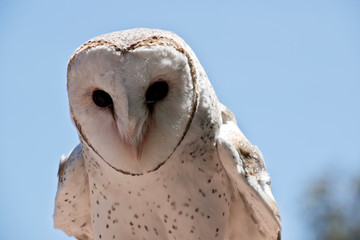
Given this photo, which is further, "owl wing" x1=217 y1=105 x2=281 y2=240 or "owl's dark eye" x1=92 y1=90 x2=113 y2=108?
"owl wing" x1=217 y1=105 x2=281 y2=240

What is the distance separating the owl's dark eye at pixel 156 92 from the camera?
2.37m

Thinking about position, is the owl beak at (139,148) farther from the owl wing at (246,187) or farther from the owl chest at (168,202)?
the owl wing at (246,187)

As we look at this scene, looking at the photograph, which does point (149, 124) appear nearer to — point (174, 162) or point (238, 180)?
point (174, 162)

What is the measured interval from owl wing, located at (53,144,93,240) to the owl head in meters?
0.48

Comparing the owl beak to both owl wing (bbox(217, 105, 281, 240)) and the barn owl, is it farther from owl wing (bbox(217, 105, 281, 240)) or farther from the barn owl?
owl wing (bbox(217, 105, 281, 240))

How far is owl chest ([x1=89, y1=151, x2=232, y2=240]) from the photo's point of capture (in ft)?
8.79

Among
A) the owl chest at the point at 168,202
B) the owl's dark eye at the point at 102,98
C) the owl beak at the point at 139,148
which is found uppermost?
the owl's dark eye at the point at 102,98

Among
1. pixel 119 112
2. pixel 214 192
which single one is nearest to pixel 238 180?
pixel 214 192

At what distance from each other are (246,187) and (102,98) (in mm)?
769

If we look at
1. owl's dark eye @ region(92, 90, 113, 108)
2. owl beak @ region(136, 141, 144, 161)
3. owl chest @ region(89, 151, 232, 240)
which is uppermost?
owl's dark eye @ region(92, 90, 113, 108)

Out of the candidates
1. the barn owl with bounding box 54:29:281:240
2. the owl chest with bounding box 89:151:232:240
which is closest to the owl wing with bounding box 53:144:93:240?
the barn owl with bounding box 54:29:281:240

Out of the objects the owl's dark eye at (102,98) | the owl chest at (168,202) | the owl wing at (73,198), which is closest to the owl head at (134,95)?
the owl's dark eye at (102,98)

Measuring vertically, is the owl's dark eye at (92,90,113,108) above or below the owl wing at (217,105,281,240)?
above

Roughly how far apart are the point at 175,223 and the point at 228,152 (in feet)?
1.29
